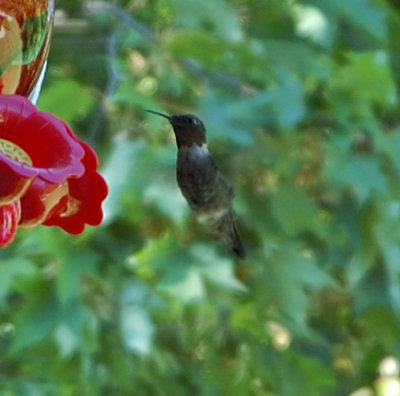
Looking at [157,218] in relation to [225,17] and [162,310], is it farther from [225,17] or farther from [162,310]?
[225,17]

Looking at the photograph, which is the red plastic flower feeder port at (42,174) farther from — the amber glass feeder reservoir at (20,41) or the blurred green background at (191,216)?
the blurred green background at (191,216)

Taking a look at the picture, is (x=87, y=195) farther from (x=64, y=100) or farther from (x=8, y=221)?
(x=64, y=100)

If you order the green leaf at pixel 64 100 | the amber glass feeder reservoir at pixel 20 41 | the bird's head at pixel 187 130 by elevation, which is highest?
the amber glass feeder reservoir at pixel 20 41

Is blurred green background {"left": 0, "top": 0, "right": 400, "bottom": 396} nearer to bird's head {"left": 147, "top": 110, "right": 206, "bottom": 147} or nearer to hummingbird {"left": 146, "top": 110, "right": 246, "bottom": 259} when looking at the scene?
hummingbird {"left": 146, "top": 110, "right": 246, "bottom": 259}

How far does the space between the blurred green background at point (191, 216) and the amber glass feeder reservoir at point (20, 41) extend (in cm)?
77

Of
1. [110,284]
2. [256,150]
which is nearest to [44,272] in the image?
[110,284]

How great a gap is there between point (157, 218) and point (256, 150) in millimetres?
295

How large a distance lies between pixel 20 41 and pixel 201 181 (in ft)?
1.56

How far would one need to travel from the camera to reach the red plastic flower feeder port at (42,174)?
1.41 metres

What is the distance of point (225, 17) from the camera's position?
2699 millimetres

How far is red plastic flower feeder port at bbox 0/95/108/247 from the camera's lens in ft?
4.62

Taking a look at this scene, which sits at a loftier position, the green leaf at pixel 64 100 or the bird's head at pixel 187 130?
the bird's head at pixel 187 130

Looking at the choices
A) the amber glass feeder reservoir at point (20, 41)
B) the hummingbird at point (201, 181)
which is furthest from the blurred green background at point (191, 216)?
the amber glass feeder reservoir at point (20, 41)

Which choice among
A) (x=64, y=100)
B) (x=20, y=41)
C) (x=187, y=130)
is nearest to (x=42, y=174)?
(x=20, y=41)
